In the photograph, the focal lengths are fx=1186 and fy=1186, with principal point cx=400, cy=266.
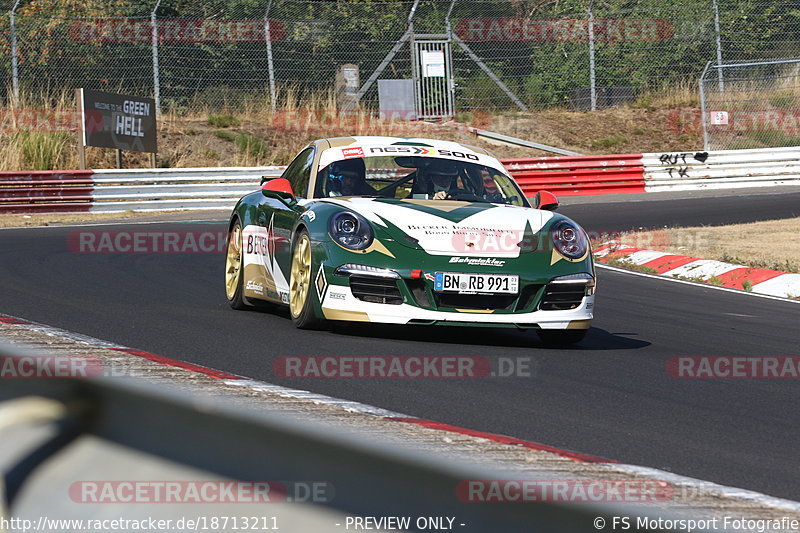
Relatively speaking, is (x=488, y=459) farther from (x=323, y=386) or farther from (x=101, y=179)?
(x=101, y=179)

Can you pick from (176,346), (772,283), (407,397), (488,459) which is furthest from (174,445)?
(772,283)

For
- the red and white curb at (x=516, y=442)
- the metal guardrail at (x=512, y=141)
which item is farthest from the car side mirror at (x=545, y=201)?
the metal guardrail at (x=512, y=141)

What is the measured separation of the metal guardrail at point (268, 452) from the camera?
1631 mm

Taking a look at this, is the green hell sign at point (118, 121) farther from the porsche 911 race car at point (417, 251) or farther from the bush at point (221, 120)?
the porsche 911 race car at point (417, 251)

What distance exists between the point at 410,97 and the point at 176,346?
76.7 feet

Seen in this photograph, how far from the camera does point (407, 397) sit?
16.8 feet

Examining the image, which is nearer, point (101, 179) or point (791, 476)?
point (791, 476)

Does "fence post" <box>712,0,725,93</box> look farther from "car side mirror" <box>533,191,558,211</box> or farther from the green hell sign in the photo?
"car side mirror" <box>533,191,558,211</box>

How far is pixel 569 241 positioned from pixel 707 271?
6.05 m

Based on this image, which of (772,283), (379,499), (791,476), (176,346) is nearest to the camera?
(379,499)

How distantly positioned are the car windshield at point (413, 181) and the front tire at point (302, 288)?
62 cm

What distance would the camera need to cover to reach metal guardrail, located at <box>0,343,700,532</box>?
5.35ft

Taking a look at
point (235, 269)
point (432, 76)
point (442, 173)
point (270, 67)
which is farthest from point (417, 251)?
point (432, 76)

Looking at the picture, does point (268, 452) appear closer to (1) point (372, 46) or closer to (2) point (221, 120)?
(1) point (372, 46)
